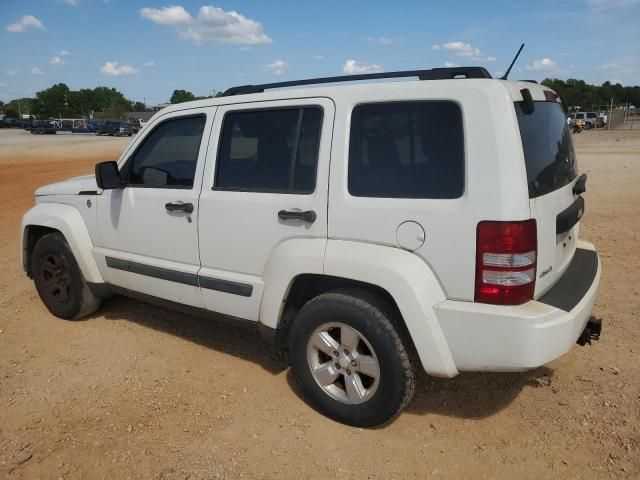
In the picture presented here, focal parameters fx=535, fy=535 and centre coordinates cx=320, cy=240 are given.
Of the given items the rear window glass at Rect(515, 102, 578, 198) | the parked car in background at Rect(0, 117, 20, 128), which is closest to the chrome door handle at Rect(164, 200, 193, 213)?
the rear window glass at Rect(515, 102, 578, 198)

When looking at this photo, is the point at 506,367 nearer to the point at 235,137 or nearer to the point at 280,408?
the point at 280,408

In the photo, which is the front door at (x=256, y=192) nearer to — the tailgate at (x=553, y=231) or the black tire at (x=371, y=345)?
the black tire at (x=371, y=345)

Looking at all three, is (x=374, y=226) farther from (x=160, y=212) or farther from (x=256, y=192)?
(x=160, y=212)

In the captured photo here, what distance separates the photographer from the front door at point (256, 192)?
123 inches

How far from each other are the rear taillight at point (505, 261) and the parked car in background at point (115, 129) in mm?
48929

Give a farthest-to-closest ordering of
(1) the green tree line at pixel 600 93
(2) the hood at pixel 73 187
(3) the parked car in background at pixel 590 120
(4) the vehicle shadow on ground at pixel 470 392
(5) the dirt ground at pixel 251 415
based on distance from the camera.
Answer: (1) the green tree line at pixel 600 93 → (3) the parked car in background at pixel 590 120 → (2) the hood at pixel 73 187 → (4) the vehicle shadow on ground at pixel 470 392 → (5) the dirt ground at pixel 251 415

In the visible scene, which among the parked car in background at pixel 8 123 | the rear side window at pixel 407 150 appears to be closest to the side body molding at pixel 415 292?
the rear side window at pixel 407 150

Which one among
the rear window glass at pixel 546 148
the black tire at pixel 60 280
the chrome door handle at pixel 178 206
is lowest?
the black tire at pixel 60 280

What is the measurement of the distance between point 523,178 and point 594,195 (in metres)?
9.02

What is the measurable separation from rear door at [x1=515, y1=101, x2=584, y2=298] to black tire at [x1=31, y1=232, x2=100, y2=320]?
3654mm

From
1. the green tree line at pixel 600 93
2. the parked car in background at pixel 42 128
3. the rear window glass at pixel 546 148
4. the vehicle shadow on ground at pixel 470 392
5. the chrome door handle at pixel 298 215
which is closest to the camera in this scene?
the rear window glass at pixel 546 148

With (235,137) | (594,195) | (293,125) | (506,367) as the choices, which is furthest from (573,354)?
(594,195)

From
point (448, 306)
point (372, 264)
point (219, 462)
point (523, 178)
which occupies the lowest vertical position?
point (219, 462)

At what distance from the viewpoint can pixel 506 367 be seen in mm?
2666
